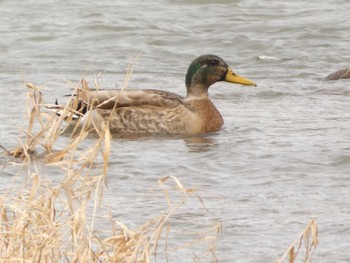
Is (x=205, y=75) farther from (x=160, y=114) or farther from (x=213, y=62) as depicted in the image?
(x=160, y=114)

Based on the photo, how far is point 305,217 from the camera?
26.7ft

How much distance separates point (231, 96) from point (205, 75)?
3.76 feet

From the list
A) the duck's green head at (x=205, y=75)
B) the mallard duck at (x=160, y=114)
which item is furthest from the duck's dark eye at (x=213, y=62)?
the mallard duck at (x=160, y=114)

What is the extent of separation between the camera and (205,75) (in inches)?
494

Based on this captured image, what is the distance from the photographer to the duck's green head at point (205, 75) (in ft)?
41.1

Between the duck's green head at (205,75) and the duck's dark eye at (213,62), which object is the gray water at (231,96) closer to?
the duck's green head at (205,75)

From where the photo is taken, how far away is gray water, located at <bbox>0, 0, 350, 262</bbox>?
8.19m

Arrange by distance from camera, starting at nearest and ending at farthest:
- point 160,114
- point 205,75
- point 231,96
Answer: point 160,114 < point 205,75 < point 231,96

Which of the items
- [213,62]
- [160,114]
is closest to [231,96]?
[213,62]

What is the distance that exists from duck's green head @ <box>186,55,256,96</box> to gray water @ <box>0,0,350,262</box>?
0.34 meters

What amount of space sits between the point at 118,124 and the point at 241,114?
1220mm

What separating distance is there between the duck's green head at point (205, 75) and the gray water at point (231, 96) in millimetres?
337

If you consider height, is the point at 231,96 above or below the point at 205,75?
below

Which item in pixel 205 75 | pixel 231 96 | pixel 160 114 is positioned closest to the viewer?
pixel 160 114
